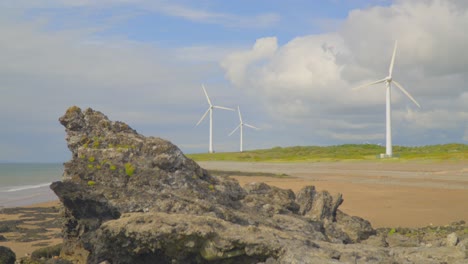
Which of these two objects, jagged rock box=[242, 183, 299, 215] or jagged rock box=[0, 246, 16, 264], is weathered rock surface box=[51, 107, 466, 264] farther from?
jagged rock box=[0, 246, 16, 264]

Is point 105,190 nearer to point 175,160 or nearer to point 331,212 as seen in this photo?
point 175,160

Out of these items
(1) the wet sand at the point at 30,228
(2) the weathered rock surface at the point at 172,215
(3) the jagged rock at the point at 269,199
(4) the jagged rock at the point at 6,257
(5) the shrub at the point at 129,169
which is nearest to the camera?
(2) the weathered rock surface at the point at 172,215

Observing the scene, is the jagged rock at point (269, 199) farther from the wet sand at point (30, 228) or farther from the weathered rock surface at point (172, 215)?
the wet sand at point (30, 228)

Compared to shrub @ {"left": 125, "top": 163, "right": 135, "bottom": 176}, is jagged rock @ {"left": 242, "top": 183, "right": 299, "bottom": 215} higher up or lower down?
lower down

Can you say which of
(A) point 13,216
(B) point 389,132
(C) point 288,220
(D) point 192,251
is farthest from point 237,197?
(B) point 389,132

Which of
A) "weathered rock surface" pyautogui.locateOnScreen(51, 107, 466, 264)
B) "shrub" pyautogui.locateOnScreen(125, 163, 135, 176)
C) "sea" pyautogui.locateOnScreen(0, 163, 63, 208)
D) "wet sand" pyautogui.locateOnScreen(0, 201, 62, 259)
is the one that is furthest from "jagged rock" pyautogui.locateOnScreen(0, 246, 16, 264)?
"sea" pyautogui.locateOnScreen(0, 163, 63, 208)

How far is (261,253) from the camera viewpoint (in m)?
6.98

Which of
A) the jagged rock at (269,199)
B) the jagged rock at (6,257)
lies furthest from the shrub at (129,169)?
the jagged rock at (6,257)

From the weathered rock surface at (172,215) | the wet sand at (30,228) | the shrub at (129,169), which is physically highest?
the shrub at (129,169)

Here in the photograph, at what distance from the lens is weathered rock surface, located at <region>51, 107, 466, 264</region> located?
23.2 feet

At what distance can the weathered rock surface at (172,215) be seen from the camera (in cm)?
709

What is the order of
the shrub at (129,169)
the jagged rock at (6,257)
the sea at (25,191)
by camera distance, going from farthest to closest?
1. the sea at (25,191)
2. the jagged rock at (6,257)
3. the shrub at (129,169)

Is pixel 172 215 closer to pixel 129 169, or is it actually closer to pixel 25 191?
pixel 129 169

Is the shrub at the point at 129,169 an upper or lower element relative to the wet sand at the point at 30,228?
upper
